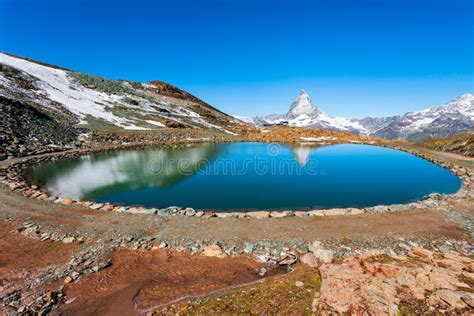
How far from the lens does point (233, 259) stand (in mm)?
13562

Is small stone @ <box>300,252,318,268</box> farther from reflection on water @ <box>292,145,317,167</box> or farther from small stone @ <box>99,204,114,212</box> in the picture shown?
reflection on water @ <box>292,145,317,167</box>

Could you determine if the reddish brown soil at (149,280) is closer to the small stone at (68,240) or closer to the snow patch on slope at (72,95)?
the small stone at (68,240)

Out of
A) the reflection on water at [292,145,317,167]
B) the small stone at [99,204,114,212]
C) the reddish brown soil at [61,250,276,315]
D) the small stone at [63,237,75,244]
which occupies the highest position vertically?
the reflection on water at [292,145,317,167]

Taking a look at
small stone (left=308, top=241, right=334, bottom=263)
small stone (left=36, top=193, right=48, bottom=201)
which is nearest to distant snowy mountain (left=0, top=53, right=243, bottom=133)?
small stone (left=36, top=193, right=48, bottom=201)

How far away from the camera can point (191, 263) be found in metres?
13.2

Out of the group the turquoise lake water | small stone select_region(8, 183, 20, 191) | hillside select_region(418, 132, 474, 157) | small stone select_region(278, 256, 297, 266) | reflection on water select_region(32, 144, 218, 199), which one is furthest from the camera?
hillside select_region(418, 132, 474, 157)

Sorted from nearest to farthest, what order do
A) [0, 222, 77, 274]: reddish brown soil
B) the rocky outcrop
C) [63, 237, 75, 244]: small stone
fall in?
[0, 222, 77, 274]: reddish brown soil < [63, 237, 75, 244]: small stone < the rocky outcrop

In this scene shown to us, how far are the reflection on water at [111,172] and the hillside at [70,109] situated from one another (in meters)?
9.08

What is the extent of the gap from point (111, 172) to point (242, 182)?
18017mm

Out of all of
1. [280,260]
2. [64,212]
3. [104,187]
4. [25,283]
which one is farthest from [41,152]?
[280,260]

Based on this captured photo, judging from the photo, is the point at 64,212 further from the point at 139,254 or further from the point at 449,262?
the point at 449,262

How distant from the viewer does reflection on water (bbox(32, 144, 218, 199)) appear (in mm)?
28163

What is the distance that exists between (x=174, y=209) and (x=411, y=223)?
16704 mm

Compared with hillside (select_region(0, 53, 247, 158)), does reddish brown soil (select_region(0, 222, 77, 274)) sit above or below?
below
